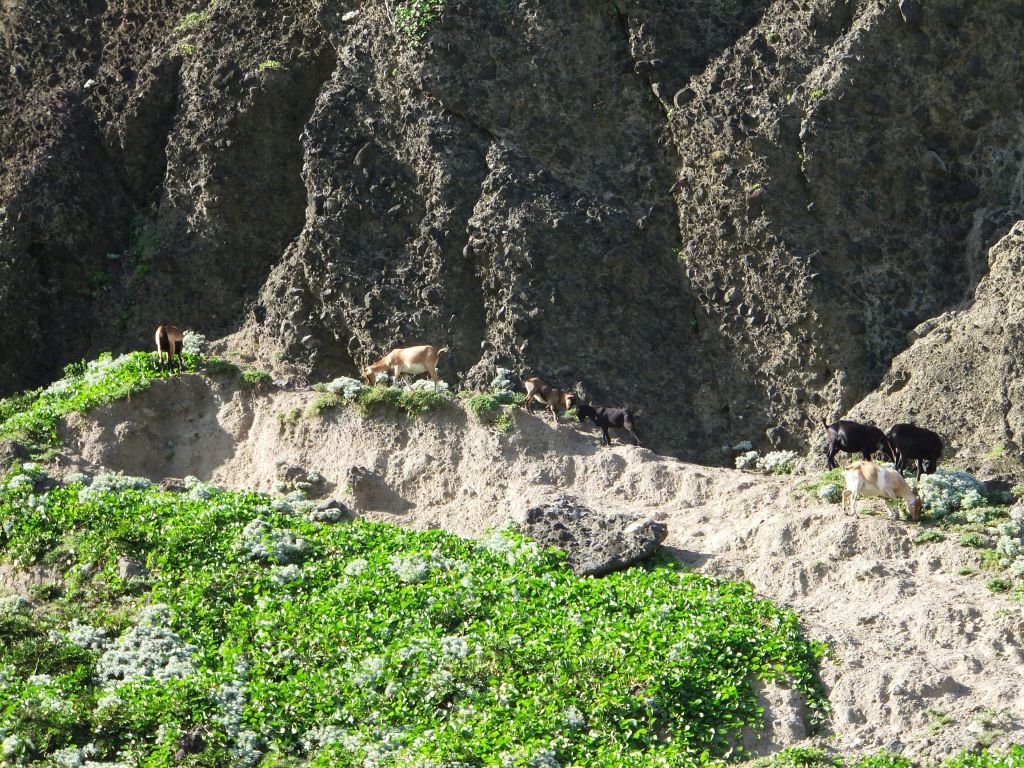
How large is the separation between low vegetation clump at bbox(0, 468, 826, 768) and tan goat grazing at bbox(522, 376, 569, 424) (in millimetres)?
3292

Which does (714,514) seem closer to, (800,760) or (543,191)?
(800,760)

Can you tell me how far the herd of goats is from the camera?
66.4 feet

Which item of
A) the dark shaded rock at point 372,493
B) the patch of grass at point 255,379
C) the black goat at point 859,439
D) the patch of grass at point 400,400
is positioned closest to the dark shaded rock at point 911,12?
the black goat at point 859,439

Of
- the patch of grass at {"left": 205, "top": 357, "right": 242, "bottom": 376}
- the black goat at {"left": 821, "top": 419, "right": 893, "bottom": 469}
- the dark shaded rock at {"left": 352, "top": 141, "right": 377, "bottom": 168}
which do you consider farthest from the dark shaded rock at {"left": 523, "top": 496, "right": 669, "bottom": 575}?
the dark shaded rock at {"left": 352, "top": 141, "right": 377, "bottom": 168}

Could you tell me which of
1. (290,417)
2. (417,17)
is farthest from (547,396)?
(417,17)

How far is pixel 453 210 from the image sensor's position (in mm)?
26656

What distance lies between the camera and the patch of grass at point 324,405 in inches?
961

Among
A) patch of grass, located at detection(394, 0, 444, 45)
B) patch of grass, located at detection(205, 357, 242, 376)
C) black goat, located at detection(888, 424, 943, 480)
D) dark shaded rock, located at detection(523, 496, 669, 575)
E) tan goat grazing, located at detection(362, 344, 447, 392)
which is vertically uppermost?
patch of grass, located at detection(394, 0, 444, 45)

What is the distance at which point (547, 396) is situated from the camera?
2383cm

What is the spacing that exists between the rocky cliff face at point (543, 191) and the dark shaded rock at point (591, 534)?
452 cm

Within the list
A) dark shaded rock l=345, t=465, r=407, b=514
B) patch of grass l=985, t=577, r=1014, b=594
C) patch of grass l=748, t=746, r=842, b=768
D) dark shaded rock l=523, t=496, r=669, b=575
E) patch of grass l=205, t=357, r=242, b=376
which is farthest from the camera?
patch of grass l=205, t=357, r=242, b=376

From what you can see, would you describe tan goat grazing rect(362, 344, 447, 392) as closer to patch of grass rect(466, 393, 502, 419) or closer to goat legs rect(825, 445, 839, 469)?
patch of grass rect(466, 393, 502, 419)

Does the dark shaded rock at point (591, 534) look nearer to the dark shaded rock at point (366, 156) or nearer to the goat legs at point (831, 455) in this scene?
the goat legs at point (831, 455)

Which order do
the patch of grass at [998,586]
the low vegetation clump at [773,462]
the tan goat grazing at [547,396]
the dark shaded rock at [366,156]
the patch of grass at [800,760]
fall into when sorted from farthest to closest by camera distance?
the dark shaded rock at [366,156] → the tan goat grazing at [547,396] → the low vegetation clump at [773,462] → the patch of grass at [998,586] → the patch of grass at [800,760]
